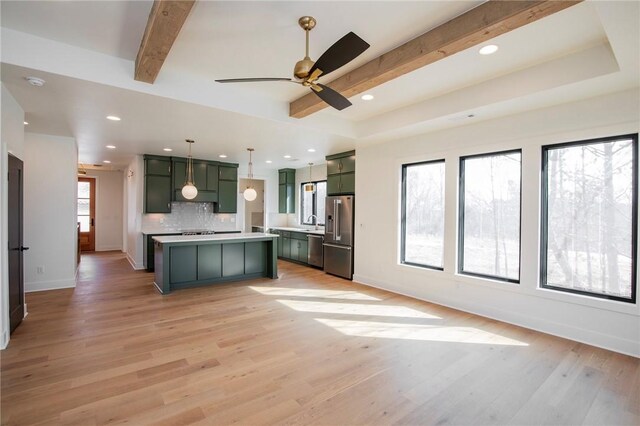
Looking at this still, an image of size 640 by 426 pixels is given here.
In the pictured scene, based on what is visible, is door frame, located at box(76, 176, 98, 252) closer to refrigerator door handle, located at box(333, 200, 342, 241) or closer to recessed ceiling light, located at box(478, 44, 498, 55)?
refrigerator door handle, located at box(333, 200, 342, 241)

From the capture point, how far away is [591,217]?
3.39 m

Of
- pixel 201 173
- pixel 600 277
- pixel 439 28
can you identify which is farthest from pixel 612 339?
pixel 201 173

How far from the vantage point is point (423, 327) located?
12.1 feet

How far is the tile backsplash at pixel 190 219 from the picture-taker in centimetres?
721

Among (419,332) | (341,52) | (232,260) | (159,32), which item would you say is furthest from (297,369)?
(232,260)

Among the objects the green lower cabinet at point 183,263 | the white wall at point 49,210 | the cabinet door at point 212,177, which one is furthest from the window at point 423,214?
the white wall at point 49,210

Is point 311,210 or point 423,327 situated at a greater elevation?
point 311,210

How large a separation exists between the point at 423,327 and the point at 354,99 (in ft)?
9.92

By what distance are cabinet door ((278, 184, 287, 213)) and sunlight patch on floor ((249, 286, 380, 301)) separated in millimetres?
3908

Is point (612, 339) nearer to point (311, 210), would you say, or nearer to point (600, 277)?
point (600, 277)

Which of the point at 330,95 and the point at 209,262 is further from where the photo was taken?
the point at 209,262

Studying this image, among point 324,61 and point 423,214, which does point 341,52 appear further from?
point 423,214

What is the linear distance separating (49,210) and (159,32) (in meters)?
4.50

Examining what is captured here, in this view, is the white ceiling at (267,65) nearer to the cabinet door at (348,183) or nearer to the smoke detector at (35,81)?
the smoke detector at (35,81)
